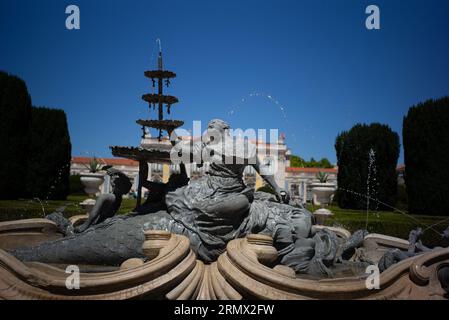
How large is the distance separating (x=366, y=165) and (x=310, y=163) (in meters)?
56.5

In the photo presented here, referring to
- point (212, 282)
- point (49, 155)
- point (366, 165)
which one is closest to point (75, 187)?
point (49, 155)

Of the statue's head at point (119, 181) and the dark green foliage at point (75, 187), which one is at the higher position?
the statue's head at point (119, 181)

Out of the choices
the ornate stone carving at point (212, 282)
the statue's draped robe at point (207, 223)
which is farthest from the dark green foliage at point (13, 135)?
the ornate stone carving at point (212, 282)

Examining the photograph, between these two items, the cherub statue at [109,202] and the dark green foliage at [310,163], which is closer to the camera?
the cherub statue at [109,202]

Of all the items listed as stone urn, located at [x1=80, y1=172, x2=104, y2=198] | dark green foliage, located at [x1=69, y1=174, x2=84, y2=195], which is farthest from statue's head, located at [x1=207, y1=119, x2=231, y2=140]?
dark green foliage, located at [x1=69, y1=174, x2=84, y2=195]

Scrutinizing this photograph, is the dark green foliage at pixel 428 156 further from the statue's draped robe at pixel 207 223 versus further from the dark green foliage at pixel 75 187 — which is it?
the dark green foliage at pixel 75 187

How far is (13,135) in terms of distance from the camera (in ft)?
54.4

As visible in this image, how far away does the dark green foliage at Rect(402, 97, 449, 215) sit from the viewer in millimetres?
15969

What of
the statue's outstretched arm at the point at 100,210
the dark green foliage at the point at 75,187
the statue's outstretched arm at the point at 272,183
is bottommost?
the dark green foliage at the point at 75,187

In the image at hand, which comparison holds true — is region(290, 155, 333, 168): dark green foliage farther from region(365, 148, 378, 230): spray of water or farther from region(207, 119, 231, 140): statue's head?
region(207, 119, 231, 140): statue's head

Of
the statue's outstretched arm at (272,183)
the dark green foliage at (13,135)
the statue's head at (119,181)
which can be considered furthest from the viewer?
the dark green foliage at (13,135)

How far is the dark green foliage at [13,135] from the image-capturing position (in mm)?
16188

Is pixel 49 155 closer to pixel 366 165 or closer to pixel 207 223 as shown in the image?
pixel 366 165

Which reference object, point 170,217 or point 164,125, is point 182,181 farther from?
point 164,125
